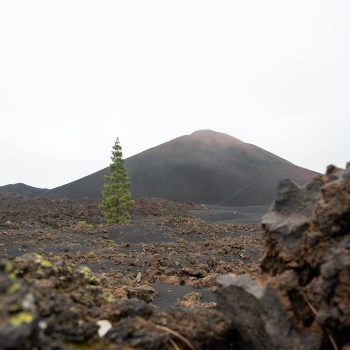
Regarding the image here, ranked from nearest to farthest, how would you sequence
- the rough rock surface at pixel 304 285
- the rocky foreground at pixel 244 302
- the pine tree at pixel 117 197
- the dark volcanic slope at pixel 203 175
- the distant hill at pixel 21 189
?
the rocky foreground at pixel 244 302
the rough rock surface at pixel 304 285
the pine tree at pixel 117 197
the dark volcanic slope at pixel 203 175
the distant hill at pixel 21 189

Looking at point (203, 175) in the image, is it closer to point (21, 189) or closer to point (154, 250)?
point (21, 189)

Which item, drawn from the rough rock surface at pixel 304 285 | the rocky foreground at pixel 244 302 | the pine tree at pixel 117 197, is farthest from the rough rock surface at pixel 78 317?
the pine tree at pixel 117 197

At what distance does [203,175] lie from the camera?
66562 mm

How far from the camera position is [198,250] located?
16141 millimetres

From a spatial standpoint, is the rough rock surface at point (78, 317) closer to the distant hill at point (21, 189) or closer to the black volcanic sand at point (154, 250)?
the black volcanic sand at point (154, 250)

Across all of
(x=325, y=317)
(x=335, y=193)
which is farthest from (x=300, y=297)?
(x=335, y=193)

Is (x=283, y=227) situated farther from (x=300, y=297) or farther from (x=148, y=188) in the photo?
(x=148, y=188)

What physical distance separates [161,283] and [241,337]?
6.92 metres

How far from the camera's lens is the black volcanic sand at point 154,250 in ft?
30.4

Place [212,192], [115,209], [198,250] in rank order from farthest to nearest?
[212,192], [115,209], [198,250]

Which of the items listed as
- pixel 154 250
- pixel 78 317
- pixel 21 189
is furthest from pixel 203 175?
pixel 78 317

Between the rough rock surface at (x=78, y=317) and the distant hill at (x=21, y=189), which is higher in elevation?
the distant hill at (x=21, y=189)

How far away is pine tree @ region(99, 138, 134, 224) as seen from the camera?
1099 inches

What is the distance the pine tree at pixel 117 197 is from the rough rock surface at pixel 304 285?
23950 millimetres
